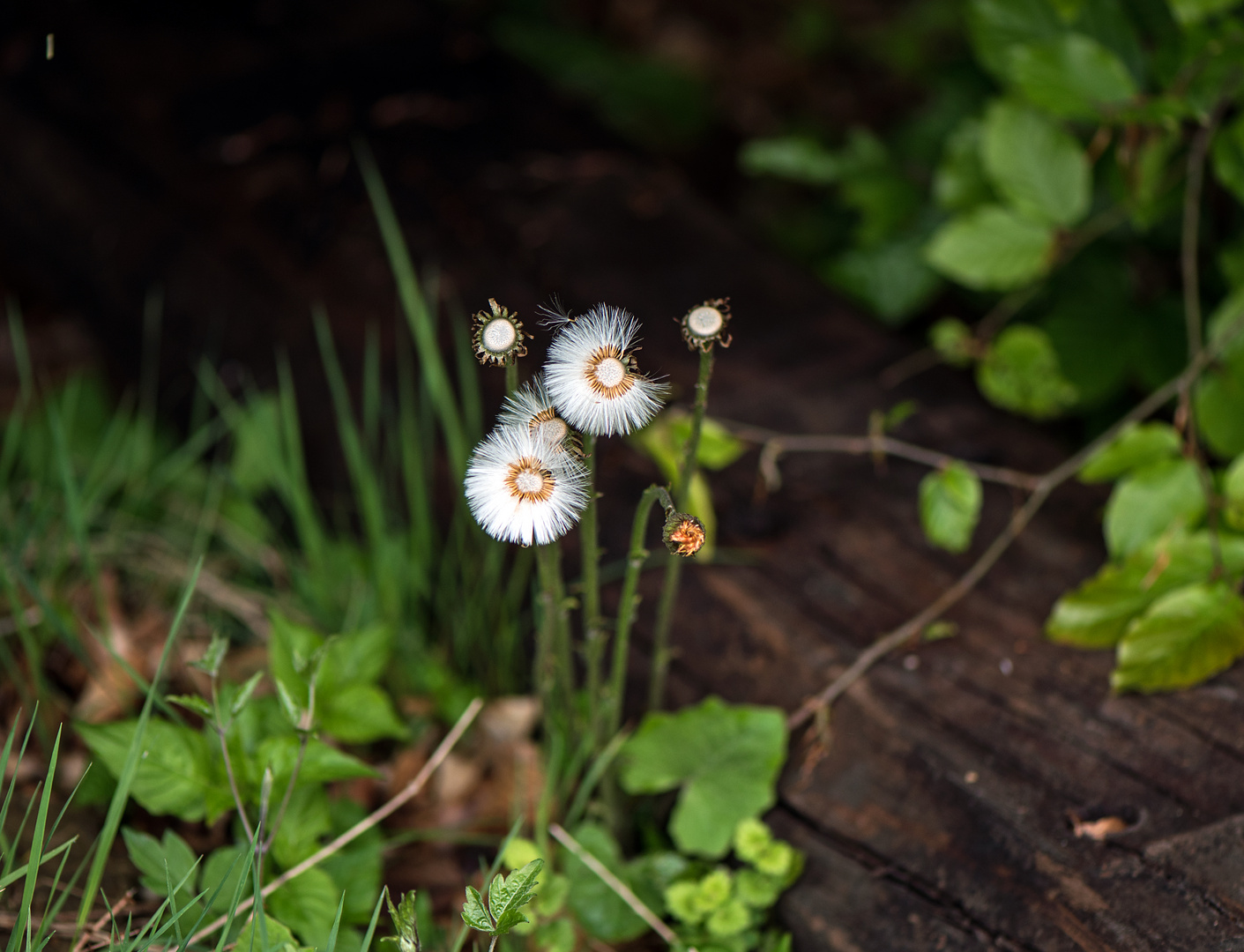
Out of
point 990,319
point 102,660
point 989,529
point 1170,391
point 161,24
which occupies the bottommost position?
point 102,660

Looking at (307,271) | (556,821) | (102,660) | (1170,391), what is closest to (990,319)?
(1170,391)

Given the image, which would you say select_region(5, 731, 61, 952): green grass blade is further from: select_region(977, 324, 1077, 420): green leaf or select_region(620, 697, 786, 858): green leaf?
select_region(977, 324, 1077, 420): green leaf

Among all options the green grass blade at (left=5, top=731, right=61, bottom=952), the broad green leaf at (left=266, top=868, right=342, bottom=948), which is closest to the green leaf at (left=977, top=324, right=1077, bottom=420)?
the broad green leaf at (left=266, top=868, right=342, bottom=948)

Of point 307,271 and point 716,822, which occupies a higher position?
point 307,271

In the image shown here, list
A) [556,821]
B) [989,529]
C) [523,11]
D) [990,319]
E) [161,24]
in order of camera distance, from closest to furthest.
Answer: [556,821] → [989,529] → [990,319] → [161,24] → [523,11]

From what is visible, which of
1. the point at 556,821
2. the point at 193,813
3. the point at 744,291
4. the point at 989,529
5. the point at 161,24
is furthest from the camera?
the point at 161,24

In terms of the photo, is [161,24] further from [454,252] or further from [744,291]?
[744,291]

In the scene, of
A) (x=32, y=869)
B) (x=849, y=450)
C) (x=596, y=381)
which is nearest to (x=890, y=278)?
(x=849, y=450)
